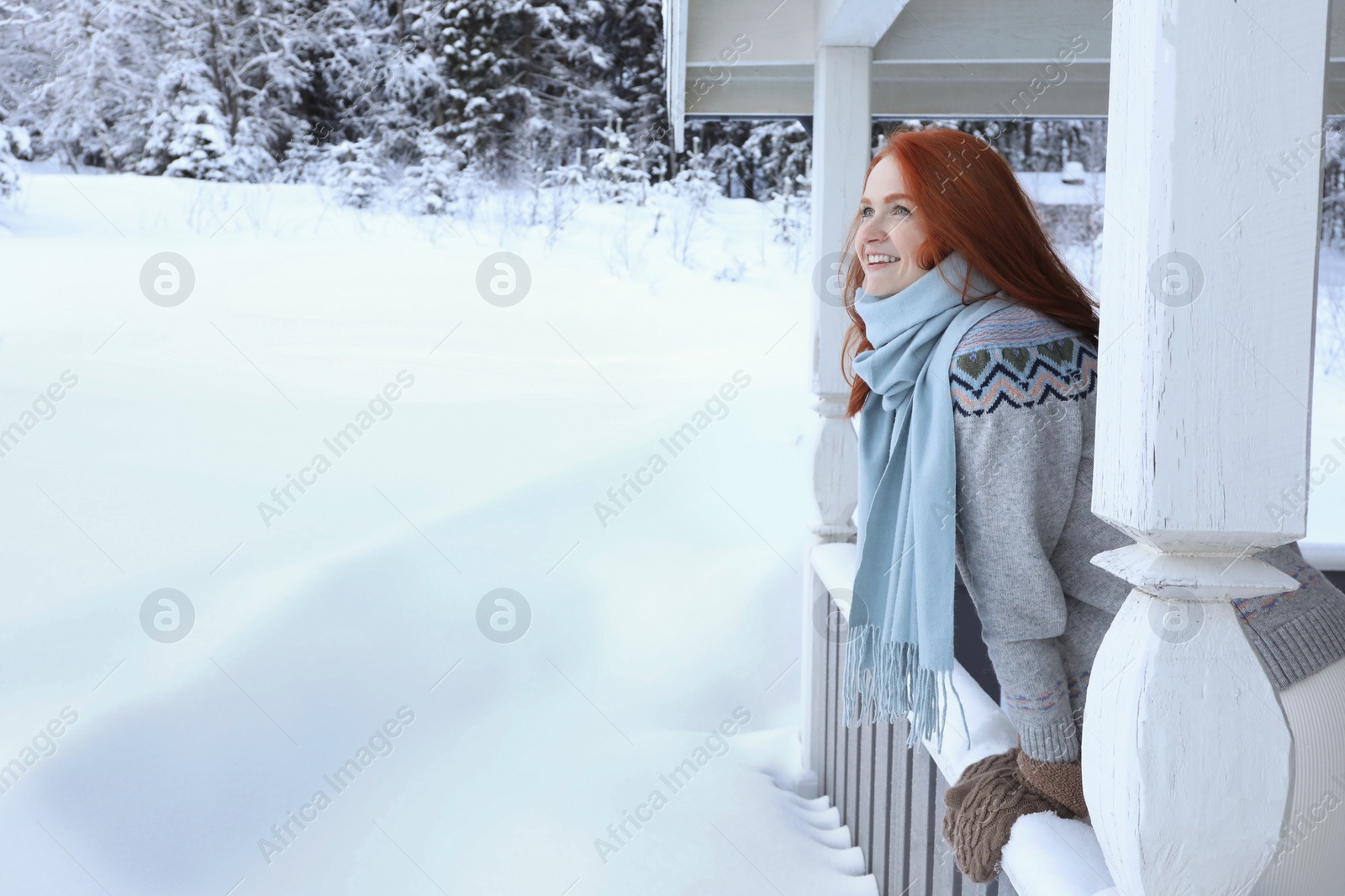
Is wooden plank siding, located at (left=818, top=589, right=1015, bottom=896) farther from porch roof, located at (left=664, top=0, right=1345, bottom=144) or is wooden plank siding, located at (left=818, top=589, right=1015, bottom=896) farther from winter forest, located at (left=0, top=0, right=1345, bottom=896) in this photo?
porch roof, located at (left=664, top=0, right=1345, bottom=144)

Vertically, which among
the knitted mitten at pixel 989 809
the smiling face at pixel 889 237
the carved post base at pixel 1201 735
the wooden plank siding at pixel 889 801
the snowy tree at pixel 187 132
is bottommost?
the wooden plank siding at pixel 889 801

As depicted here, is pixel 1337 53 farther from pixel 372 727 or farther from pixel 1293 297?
pixel 372 727

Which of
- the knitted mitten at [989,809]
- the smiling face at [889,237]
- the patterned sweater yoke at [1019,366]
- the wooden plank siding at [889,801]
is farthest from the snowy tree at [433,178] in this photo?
the knitted mitten at [989,809]

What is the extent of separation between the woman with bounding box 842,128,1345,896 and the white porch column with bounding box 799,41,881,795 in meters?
1.34

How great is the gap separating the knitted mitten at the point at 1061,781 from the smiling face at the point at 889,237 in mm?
711

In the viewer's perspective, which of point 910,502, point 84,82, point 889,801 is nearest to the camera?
point 910,502

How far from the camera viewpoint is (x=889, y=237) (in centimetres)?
154

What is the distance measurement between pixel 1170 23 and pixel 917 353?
0.70 meters

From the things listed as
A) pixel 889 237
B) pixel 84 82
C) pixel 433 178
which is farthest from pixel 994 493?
pixel 84 82

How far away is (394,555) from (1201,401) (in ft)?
14.6

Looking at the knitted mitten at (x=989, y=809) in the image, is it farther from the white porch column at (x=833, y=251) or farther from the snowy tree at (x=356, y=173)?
the snowy tree at (x=356, y=173)

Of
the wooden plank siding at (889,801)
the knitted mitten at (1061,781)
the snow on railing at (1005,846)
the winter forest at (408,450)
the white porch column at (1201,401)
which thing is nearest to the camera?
the white porch column at (1201,401)

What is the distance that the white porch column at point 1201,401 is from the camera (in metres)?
0.73

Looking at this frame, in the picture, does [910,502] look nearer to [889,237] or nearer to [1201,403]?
[889,237]
